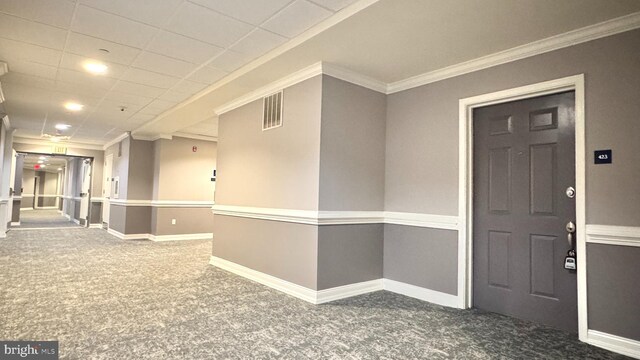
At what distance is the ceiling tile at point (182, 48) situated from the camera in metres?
3.38

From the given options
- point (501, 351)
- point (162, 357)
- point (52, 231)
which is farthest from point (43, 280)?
point (52, 231)

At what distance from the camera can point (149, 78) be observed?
4.54 meters

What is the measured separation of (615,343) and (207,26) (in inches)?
169

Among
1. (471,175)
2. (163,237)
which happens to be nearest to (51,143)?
(163,237)

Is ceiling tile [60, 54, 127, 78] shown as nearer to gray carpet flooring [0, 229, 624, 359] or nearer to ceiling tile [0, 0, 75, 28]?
ceiling tile [0, 0, 75, 28]

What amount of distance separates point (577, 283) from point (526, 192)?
2.91 ft

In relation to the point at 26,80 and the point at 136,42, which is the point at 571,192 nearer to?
the point at 136,42

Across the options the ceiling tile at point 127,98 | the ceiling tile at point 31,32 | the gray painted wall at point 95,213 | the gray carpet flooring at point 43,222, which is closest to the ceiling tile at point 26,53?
the ceiling tile at point 31,32

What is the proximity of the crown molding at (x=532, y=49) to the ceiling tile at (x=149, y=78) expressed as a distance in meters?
3.01

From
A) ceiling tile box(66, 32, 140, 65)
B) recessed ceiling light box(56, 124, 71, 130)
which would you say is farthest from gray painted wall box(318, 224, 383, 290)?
recessed ceiling light box(56, 124, 71, 130)

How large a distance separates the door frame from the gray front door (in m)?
0.09

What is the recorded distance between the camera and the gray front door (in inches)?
120

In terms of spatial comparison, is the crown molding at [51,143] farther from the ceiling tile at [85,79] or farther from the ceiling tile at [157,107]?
the ceiling tile at [85,79]

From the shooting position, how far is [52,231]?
9375 millimetres
